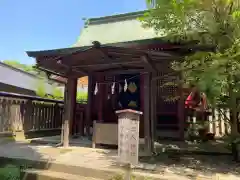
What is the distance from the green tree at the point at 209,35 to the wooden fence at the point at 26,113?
6.24 m

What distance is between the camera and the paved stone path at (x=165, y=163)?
420 centimetres

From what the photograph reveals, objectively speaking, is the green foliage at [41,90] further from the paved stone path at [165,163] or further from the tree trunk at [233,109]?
the tree trunk at [233,109]

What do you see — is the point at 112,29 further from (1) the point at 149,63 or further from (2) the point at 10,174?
(2) the point at 10,174

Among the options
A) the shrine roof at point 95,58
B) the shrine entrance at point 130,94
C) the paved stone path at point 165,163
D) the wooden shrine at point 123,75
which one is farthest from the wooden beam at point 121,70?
the paved stone path at point 165,163

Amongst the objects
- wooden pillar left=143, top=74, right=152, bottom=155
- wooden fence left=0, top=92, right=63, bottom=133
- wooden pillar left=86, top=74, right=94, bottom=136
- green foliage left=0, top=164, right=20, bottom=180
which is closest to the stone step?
green foliage left=0, top=164, right=20, bottom=180

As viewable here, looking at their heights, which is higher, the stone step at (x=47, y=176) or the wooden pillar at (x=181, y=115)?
the wooden pillar at (x=181, y=115)

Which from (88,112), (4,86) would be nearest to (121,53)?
(88,112)

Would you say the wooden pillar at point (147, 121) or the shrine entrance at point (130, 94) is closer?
the wooden pillar at point (147, 121)

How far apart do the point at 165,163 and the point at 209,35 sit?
122 inches

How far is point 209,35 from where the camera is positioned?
489 cm

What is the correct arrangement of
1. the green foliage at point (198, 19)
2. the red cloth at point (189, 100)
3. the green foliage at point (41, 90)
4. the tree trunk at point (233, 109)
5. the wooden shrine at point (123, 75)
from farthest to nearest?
the green foliage at point (41, 90) < the red cloth at point (189, 100) < the wooden shrine at point (123, 75) < the tree trunk at point (233, 109) < the green foliage at point (198, 19)

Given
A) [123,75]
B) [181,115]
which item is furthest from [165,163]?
[123,75]

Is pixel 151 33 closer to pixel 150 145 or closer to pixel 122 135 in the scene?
pixel 150 145

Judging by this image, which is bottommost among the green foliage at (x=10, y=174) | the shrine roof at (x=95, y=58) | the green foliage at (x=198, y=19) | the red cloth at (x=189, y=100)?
the green foliage at (x=10, y=174)
